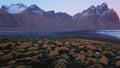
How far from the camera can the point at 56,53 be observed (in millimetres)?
3828

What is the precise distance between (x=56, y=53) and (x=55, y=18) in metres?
0.83

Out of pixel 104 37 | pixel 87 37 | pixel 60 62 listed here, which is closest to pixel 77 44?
pixel 87 37

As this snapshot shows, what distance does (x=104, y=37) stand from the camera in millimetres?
4453

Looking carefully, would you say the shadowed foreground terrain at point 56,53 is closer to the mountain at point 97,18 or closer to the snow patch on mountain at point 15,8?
the mountain at point 97,18

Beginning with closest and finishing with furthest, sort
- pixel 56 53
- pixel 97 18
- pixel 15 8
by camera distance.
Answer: pixel 56 53
pixel 15 8
pixel 97 18

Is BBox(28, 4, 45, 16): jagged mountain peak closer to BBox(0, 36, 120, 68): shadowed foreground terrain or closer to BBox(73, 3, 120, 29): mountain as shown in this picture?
BBox(0, 36, 120, 68): shadowed foreground terrain

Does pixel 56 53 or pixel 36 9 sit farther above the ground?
pixel 36 9

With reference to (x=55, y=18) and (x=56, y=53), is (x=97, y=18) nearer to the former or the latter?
(x=55, y=18)

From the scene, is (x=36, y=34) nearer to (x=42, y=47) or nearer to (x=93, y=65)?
(x=42, y=47)

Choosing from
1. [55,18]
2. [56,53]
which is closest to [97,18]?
[55,18]

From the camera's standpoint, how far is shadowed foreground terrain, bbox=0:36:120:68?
11.4 ft

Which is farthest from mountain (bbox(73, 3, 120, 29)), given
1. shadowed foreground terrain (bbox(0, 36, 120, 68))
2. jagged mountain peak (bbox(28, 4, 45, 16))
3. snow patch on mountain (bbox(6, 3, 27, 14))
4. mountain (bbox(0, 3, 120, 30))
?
snow patch on mountain (bbox(6, 3, 27, 14))

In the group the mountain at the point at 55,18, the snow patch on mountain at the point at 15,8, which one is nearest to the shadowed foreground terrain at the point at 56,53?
the mountain at the point at 55,18

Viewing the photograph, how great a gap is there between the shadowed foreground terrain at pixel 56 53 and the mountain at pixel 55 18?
29cm
